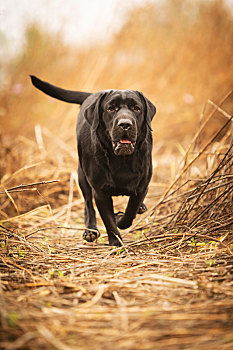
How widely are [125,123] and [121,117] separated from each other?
0.09m

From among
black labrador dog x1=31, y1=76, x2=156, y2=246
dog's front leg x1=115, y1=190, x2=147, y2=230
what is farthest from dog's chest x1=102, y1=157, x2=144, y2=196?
dog's front leg x1=115, y1=190, x2=147, y2=230

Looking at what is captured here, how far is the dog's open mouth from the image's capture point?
2621 millimetres

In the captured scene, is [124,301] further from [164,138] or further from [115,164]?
[164,138]

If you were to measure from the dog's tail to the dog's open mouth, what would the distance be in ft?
3.56

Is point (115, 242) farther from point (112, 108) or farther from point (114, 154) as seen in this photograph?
point (112, 108)

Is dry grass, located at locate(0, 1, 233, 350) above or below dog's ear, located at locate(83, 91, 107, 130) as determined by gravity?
below

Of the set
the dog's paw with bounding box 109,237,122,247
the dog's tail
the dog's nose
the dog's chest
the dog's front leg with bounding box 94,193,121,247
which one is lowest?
the dog's paw with bounding box 109,237,122,247

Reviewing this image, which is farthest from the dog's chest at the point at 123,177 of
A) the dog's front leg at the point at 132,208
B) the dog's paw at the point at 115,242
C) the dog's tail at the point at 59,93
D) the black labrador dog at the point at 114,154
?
the dog's tail at the point at 59,93

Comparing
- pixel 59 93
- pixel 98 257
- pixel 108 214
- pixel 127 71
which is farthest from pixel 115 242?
pixel 127 71

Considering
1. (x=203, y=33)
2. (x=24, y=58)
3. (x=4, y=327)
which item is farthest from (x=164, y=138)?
(x=4, y=327)

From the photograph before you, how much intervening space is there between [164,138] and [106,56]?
2.49 m

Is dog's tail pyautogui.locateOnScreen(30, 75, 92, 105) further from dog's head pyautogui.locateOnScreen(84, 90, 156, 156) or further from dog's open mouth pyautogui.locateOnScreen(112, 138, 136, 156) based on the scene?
dog's open mouth pyautogui.locateOnScreen(112, 138, 136, 156)

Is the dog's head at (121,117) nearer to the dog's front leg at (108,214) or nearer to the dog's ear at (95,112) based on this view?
the dog's ear at (95,112)

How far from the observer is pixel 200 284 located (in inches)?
68.6
